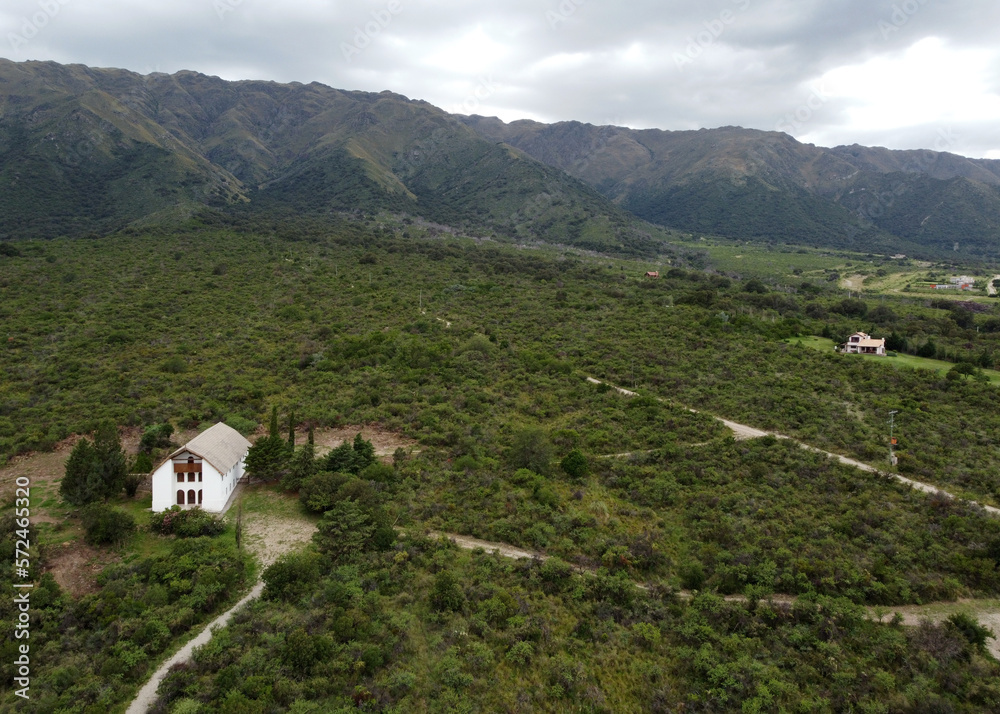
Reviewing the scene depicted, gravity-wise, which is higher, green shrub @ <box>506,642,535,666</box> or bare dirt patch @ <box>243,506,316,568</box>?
bare dirt patch @ <box>243,506,316,568</box>

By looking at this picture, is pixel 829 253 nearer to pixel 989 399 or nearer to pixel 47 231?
pixel 989 399

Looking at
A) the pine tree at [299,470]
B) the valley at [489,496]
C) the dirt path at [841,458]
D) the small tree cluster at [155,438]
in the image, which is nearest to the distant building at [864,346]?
the valley at [489,496]

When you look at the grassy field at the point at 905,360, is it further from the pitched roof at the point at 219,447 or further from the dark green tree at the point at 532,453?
the pitched roof at the point at 219,447

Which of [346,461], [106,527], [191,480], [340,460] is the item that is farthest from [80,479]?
[346,461]

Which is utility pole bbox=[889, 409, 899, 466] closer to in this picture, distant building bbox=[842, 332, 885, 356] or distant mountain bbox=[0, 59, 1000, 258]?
distant building bbox=[842, 332, 885, 356]

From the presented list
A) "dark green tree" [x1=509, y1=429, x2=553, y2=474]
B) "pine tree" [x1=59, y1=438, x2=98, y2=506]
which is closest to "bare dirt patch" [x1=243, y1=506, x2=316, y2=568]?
"pine tree" [x1=59, y1=438, x2=98, y2=506]

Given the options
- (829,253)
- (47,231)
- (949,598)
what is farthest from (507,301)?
(829,253)
